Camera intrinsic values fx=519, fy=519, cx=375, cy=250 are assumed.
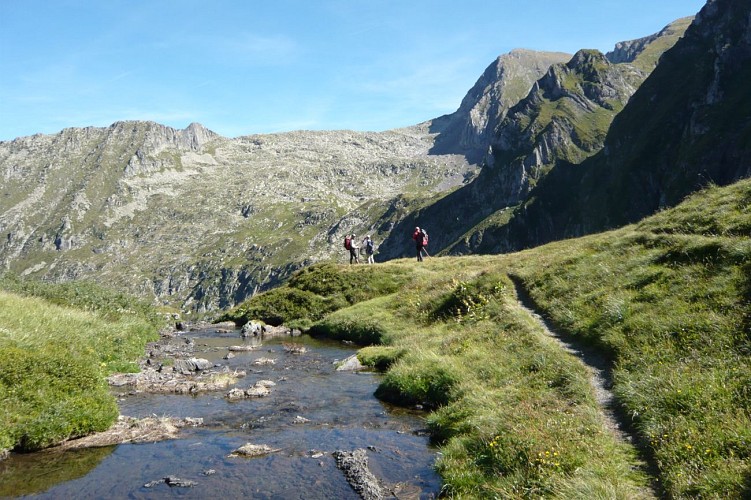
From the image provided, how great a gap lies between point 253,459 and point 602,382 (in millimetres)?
11236

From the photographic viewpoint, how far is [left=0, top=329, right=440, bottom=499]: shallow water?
13.2 meters

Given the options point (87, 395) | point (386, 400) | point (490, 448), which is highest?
point (87, 395)

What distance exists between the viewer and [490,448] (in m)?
13.3

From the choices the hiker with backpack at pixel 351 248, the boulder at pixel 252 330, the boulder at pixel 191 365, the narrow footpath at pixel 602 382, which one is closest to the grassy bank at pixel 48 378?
the boulder at pixel 191 365

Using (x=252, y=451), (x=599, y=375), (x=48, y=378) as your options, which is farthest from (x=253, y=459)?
(x=599, y=375)

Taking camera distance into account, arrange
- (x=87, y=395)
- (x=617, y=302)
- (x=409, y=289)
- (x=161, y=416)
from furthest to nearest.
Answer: (x=409, y=289)
(x=617, y=302)
(x=161, y=416)
(x=87, y=395)

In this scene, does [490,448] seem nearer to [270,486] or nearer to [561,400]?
[561,400]

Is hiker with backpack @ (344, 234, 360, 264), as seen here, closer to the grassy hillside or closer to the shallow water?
the grassy hillside

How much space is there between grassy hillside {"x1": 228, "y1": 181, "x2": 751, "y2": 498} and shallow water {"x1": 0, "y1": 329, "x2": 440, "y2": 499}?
1.37m

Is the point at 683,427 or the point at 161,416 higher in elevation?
the point at 683,427

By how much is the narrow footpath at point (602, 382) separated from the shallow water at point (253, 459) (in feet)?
16.2

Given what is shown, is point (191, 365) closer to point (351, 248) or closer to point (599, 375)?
point (599, 375)

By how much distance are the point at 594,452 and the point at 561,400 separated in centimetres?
364

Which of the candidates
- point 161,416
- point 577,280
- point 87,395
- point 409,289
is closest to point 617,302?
point 577,280
